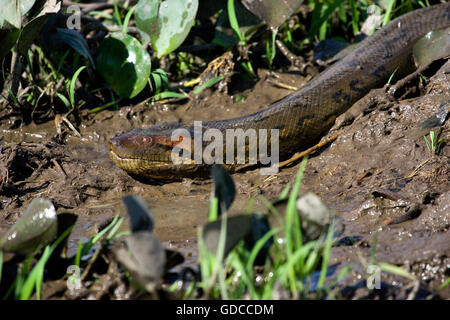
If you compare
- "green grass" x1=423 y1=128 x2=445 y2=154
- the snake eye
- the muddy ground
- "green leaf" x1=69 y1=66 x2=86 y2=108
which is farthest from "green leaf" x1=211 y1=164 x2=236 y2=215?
"green leaf" x1=69 y1=66 x2=86 y2=108

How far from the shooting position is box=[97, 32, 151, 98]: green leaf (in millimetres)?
5191

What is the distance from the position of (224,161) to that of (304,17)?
228 cm

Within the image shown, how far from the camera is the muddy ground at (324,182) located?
9.61 ft

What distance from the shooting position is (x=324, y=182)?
4004mm

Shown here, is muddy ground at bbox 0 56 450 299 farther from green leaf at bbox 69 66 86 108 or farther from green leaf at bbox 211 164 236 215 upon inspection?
green leaf at bbox 211 164 236 215

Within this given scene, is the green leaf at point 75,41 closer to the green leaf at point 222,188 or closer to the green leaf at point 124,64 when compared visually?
the green leaf at point 124,64

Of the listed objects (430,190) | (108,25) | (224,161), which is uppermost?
(108,25)

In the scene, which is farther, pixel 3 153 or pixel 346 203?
pixel 3 153

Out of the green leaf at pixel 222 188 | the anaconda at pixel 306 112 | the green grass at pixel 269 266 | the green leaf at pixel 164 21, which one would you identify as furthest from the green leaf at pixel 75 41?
the green grass at pixel 269 266

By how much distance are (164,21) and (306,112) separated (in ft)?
5.17

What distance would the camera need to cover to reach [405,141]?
4.00m

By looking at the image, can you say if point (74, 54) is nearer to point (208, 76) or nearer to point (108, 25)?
point (108, 25)

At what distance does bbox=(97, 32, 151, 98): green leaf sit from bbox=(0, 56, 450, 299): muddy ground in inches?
8.3
